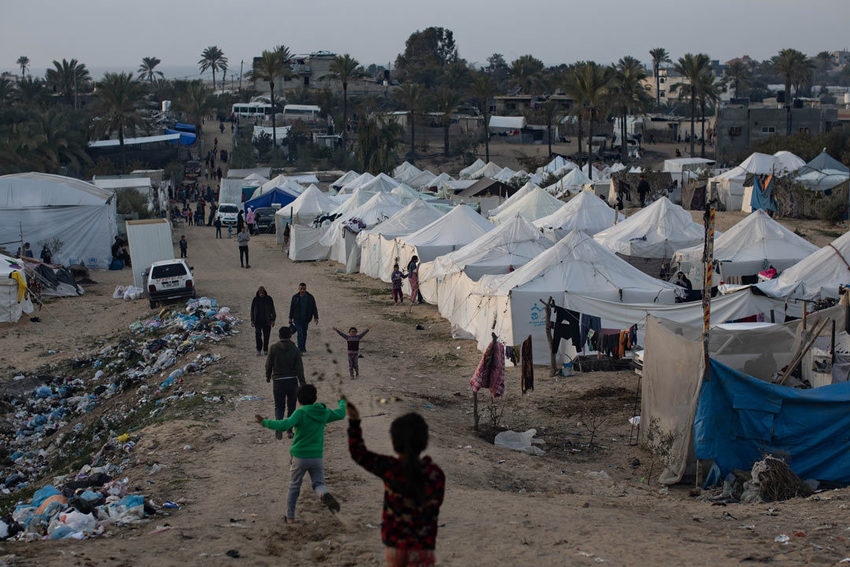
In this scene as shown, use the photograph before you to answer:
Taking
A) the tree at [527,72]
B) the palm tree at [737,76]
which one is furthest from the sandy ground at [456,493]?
the palm tree at [737,76]

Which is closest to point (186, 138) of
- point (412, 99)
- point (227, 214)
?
point (412, 99)

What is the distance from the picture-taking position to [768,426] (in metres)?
10.1

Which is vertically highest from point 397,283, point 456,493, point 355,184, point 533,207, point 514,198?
point 355,184

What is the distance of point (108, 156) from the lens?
67.0 meters

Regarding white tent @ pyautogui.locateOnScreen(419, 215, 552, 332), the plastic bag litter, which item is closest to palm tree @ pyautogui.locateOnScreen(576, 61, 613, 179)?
white tent @ pyautogui.locateOnScreen(419, 215, 552, 332)

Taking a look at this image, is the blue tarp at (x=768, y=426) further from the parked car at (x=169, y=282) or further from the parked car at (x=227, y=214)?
the parked car at (x=227, y=214)

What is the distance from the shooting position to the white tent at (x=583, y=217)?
29406 mm

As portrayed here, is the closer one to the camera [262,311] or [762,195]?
[262,311]

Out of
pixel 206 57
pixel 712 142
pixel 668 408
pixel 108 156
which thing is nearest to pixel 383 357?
pixel 668 408

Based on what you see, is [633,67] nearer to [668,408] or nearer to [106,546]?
[668,408]

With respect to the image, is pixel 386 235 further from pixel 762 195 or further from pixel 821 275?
pixel 762 195

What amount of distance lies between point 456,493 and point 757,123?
66473 millimetres

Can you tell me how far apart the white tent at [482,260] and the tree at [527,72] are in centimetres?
7928

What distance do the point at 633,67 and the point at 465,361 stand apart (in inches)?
2273
